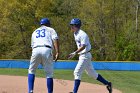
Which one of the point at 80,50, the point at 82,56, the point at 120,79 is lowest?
the point at 120,79

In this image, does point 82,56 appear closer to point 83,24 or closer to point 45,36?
point 45,36

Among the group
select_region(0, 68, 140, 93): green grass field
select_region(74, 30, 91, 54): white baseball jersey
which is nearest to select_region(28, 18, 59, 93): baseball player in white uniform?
select_region(74, 30, 91, 54): white baseball jersey

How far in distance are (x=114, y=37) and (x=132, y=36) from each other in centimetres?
253

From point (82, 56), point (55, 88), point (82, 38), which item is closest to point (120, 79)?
point (55, 88)

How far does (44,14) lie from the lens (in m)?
47.5

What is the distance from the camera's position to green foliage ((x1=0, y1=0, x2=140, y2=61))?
4584 cm

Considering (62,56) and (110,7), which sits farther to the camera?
(110,7)

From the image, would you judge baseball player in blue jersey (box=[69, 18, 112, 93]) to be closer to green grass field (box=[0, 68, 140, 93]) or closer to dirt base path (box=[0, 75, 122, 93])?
dirt base path (box=[0, 75, 122, 93])

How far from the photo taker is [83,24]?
1858 inches

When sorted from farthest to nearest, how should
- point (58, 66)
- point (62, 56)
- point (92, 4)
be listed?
1. point (92, 4)
2. point (62, 56)
3. point (58, 66)

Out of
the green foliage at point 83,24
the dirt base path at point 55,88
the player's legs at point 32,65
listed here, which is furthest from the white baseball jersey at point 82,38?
the green foliage at point 83,24

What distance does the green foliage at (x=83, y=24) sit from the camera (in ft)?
150

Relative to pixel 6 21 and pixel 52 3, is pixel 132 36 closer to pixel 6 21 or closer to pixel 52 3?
pixel 52 3

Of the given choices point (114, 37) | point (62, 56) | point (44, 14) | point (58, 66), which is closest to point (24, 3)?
point (44, 14)
